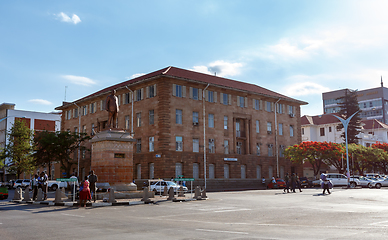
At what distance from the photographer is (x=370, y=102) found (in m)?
127

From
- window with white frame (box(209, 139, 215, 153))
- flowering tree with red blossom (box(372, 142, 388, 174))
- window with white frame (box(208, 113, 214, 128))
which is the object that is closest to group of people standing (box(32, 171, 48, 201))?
window with white frame (box(209, 139, 215, 153))

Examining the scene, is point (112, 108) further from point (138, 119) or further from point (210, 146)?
point (210, 146)

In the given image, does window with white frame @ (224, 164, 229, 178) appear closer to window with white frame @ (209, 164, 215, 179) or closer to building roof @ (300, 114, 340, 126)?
window with white frame @ (209, 164, 215, 179)

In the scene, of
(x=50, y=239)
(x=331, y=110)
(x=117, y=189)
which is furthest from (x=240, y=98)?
(x=331, y=110)

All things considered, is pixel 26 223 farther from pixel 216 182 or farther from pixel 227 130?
pixel 227 130

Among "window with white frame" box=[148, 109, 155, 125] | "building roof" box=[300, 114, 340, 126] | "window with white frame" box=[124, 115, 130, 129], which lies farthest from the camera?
"building roof" box=[300, 114, 340, 126]

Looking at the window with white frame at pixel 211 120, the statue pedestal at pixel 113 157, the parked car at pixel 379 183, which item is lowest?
the parked car at pixel 379 183

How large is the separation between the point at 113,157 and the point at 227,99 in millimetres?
32164

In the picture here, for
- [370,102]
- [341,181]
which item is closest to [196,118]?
[341,181]

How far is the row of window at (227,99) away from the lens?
49.3 meters

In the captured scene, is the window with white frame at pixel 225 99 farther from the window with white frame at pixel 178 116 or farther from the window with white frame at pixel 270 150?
the window with white frame at pixel 270 150

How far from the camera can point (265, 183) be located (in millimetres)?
54812

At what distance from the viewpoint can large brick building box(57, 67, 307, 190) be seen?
156ft

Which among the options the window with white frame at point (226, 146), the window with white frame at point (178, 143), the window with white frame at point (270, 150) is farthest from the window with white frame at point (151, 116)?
the window with white frame at point (270, 150)
